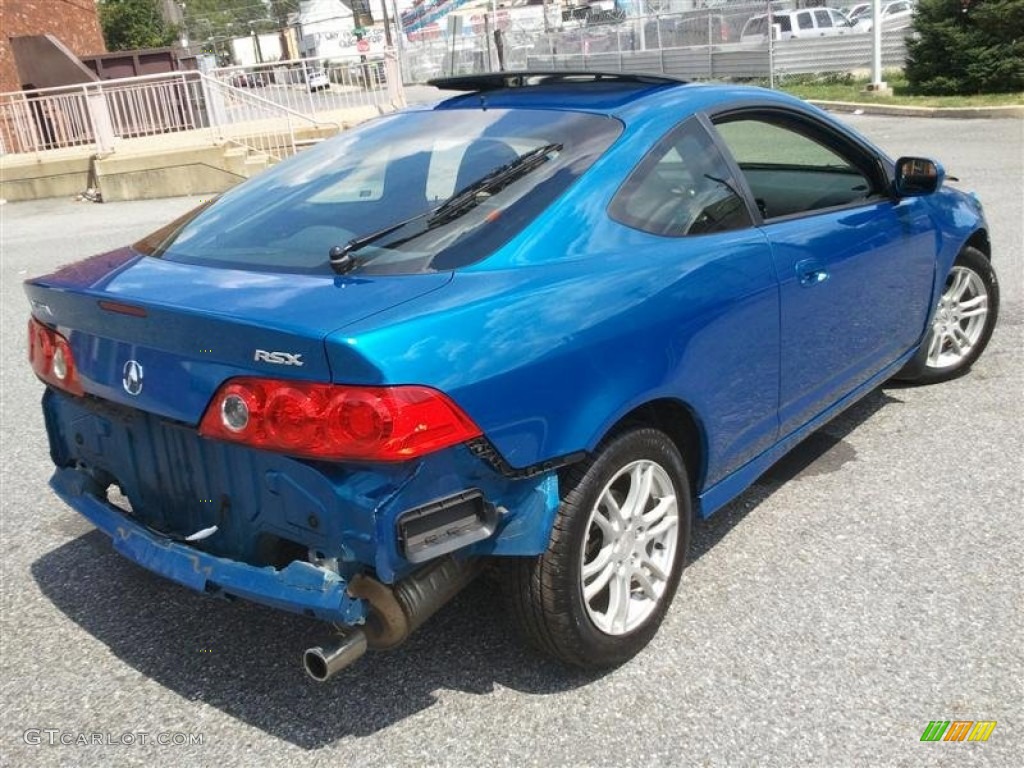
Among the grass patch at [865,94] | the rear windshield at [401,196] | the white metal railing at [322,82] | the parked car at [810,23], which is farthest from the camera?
the parked car at [810,23]

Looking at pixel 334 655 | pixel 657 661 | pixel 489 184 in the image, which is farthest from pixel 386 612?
pixel 489 184

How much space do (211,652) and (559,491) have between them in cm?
127

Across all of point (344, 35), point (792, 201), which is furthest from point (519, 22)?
point (792, 201)

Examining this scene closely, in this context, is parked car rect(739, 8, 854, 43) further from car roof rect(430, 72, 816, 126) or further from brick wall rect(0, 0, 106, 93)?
car roof rect(430, 72, 816, 126)

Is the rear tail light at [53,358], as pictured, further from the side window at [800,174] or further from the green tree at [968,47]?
the green tree at [968,47]

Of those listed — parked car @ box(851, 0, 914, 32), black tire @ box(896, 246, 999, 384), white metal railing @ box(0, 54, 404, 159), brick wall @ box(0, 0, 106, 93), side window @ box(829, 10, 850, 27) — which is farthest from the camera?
side window @ box(829, 10, 850, 27)

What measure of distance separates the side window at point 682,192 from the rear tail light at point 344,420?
974 millimetres

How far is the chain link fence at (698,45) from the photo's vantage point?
84.5 feet

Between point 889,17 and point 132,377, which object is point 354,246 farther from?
point 889,17

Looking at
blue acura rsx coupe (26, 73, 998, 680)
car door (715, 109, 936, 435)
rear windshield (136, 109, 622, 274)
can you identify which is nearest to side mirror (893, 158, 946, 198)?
car door (715, 109, 936, 435)

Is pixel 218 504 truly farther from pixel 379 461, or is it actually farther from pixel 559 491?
pixel 559 491

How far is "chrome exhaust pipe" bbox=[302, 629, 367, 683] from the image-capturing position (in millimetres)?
2396

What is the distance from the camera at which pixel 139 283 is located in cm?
279

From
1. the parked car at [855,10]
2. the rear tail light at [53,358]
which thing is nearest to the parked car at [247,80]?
the rear tail light at [53,358]
